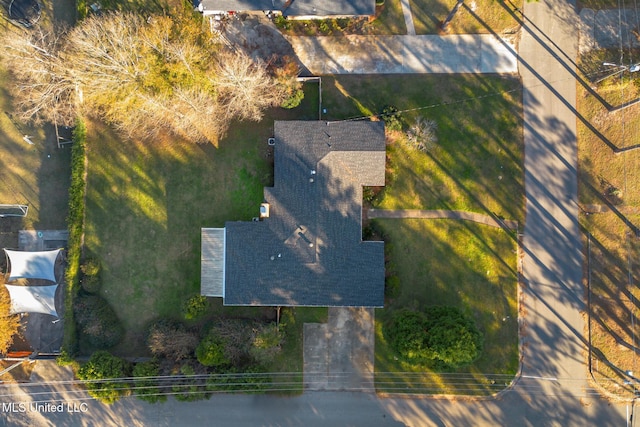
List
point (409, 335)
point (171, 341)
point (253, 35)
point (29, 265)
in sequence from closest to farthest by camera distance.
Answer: point (409, 335), point (171, 341), point (29, 265), point (253, 35)

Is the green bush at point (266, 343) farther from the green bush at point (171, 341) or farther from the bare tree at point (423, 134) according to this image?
the bare tree at point (423, 134)

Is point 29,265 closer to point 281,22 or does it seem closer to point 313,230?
point 313,230

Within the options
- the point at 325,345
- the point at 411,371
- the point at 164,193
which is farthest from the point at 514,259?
the point at 164,193

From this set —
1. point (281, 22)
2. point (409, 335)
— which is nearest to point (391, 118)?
point (281, 22)

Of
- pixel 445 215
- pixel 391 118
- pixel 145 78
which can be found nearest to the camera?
pixel 145 78

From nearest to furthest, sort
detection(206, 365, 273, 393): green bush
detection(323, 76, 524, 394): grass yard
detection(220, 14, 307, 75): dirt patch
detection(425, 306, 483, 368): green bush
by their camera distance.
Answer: detection(425, 306, 483, 368): green bush
detection(206, 365, 273, 393): green bush
detection(323, 76, 524, 394): grass yard
detection(220, 14, 307, 75): dirt patch

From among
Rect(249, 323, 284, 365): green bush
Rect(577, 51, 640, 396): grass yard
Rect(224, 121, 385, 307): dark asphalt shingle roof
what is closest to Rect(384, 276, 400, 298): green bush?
Rect(224, 121, 385, 307): dark asphalt shingle roof

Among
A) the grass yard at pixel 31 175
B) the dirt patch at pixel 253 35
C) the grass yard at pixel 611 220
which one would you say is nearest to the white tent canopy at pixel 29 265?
the grass yard at pixel 31 175

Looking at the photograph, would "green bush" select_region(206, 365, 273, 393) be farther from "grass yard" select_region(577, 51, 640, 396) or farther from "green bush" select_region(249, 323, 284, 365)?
"grass yard" select_region(577, 51, 640, 396)
